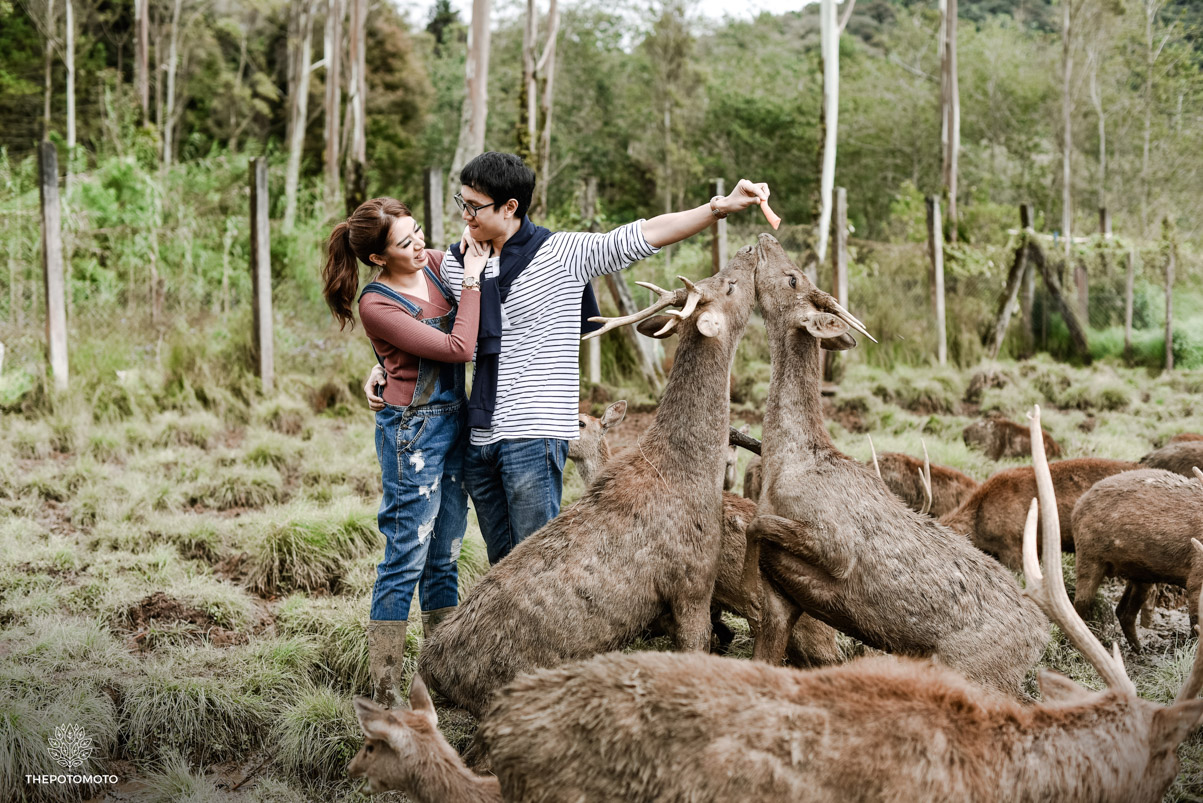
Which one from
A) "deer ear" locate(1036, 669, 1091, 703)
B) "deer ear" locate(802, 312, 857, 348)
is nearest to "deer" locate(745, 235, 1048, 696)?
"deer ear" locate(802, 312, 857, 348)

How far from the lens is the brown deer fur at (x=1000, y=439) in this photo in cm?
822

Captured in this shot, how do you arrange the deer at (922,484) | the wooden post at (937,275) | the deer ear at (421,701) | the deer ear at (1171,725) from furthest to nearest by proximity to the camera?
the wooden post at (937,275)
the deer at (922,484)
the deer ear at (421,701)
the deer ear at (1171,725)

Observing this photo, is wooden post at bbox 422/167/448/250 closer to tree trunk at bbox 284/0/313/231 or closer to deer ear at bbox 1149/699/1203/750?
deer ear at bbox 1149/699/1203/750

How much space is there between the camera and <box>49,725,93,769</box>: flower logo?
3.91m

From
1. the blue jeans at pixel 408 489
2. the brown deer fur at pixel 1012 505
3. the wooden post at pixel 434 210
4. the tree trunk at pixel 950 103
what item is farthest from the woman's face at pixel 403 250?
the tree trunk at pixel 950 103

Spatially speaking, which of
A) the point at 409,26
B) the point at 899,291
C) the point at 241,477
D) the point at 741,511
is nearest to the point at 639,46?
the point at 409,26

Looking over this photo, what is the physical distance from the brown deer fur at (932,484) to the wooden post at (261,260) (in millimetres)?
7060

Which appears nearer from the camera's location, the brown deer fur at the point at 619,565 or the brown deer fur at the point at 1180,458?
the brown deer fur at the point at 619,565

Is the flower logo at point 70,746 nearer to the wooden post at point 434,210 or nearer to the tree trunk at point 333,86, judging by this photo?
the wooden post at point 434,210

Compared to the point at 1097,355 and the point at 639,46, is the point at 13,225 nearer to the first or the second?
the point at 1097,355

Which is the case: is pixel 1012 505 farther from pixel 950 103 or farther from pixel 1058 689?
pixel 950 103

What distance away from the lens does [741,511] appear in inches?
174

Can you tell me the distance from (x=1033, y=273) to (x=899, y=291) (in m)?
2.17

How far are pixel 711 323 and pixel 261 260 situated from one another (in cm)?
809
